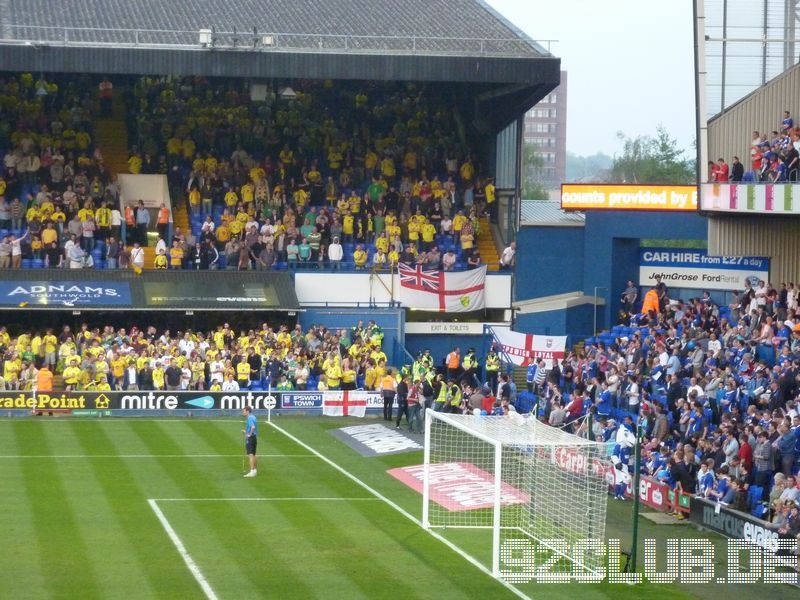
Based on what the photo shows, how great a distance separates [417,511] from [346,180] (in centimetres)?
→ 2350

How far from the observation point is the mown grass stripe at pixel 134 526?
1964 cm

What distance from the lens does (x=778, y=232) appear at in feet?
115

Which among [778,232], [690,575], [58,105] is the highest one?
[58,105]

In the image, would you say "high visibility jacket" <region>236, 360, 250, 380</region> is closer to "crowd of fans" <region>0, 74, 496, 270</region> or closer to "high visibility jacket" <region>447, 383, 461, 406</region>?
"high visibility jacket" <region>447, 383, 461, 406</region>

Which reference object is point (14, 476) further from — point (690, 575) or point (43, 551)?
point (690, 575)

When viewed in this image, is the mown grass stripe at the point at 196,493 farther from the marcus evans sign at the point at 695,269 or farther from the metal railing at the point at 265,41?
the marcus evans sign at the point at 695,269

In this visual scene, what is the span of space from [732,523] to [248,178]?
26877 millimetres

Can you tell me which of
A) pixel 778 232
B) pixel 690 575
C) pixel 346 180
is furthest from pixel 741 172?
pixel 346 180

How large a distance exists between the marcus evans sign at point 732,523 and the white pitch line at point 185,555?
8.61m

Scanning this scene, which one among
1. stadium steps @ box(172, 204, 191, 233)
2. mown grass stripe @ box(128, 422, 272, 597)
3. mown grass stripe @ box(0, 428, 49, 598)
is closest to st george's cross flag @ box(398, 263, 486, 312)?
stadium steps @ box(172, 204, 191, 233)

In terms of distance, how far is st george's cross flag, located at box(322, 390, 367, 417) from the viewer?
37.9 meters

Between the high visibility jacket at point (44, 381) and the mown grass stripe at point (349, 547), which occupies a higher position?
the high visibility jacket at point (44, 381)

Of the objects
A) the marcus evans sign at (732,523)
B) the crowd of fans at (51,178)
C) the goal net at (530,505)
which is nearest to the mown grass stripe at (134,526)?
the goal net at (530,505)

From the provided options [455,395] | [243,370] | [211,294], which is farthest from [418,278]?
[455,395]
